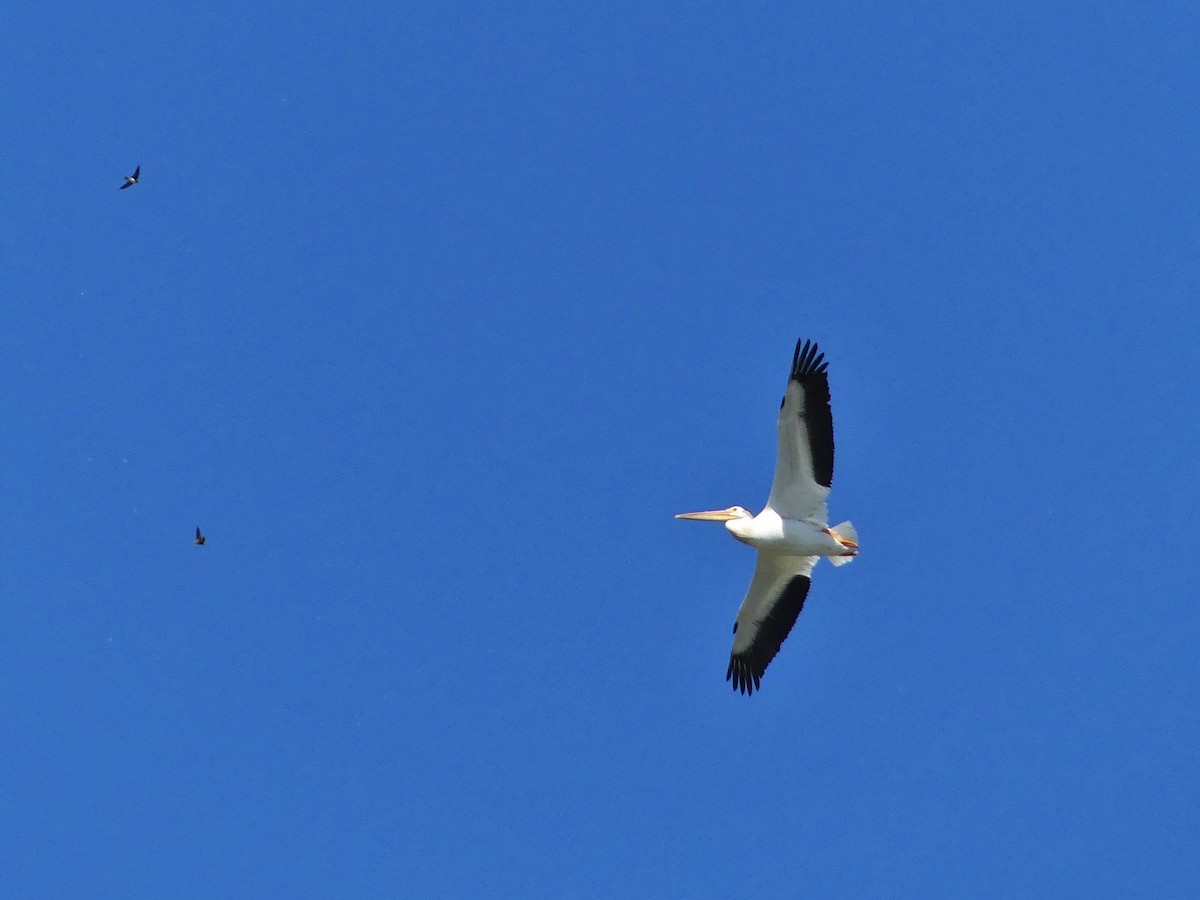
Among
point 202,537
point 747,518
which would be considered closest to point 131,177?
point 202,537

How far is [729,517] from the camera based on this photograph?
21.8 m

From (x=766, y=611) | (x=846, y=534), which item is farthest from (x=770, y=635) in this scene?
(x=846, y=534)

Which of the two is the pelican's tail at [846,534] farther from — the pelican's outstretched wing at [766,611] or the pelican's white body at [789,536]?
the pelican's outstretched wing at [766,611]

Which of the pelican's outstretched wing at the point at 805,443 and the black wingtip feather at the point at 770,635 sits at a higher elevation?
the pelican's outstretched wing at the point at 805,443

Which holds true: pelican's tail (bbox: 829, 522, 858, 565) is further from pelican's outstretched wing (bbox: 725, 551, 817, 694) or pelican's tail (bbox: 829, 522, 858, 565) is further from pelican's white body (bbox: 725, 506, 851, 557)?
pelican's outstretched wing (bbox: 725, 551, 817, 694)

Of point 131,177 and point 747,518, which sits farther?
point 131,177

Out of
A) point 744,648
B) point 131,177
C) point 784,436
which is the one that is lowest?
point 744,648

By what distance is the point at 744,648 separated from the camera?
22062 millimetres

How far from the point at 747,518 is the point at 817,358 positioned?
92.6 inches

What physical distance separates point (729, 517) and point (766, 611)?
1.26m

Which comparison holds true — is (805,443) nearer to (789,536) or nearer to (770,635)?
(789,536)

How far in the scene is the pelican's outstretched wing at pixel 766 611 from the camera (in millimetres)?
21906

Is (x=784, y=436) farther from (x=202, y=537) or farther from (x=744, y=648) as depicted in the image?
(x=202, y=537)

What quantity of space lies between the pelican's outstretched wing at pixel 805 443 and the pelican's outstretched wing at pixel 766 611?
0.96m
